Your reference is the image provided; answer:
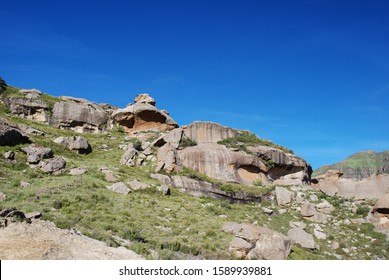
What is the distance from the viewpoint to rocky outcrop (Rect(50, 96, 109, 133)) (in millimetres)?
43531

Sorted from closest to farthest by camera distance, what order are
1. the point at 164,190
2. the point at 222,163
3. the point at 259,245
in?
the point at 259,245 → the point at 164,190 → the point at 222,163

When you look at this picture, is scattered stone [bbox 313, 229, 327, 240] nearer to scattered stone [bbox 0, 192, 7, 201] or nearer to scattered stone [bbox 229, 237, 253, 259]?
scattered stone [bbox 229, 237, 253, 259]

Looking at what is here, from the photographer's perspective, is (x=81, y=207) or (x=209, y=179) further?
(x=209, y=179)

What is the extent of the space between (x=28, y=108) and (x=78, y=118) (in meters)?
6.09

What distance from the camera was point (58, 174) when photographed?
26.0m

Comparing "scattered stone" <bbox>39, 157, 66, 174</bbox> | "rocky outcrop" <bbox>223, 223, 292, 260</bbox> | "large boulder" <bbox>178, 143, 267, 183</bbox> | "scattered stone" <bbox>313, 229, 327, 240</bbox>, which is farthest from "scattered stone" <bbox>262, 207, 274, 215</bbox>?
"scattered stone" <bbox>39, 157, 66, 174</bbox>

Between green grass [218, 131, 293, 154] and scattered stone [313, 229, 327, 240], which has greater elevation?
green grass [218, 131, 293, 154]

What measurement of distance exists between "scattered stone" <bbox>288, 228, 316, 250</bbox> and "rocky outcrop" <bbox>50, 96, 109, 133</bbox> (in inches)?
1186

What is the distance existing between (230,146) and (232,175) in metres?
4.52

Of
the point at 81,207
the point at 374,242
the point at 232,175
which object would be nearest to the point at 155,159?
the point at 232,175

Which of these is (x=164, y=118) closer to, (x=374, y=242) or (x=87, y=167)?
(x=87, y=167)

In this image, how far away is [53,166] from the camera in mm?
26578

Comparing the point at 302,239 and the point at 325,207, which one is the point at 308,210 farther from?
the point at 302,239

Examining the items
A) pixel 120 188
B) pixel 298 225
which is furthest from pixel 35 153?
pixel 298 225
